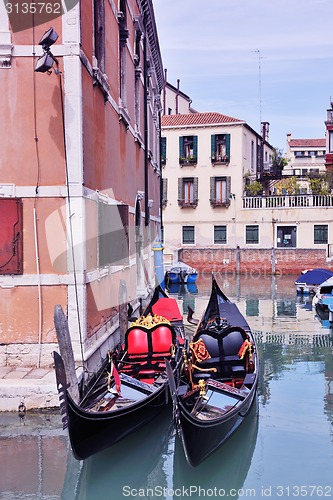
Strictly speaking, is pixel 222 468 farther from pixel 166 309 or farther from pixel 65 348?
pixel 166 309

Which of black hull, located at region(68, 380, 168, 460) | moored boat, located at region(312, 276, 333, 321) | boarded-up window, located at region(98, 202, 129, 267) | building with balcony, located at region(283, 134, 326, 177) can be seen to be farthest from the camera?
building with balcony, located at region(283, 134, 326, 177)

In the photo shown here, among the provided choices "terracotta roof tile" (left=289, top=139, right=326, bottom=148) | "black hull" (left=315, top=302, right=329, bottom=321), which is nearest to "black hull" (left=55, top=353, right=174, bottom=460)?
"black hull" (left=315, top=302, right=329, bottom=321)

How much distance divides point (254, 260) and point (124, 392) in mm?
16445

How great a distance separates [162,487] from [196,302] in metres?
10.5

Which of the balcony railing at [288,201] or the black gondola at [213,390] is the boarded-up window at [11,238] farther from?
the balcony railing at [288,201]

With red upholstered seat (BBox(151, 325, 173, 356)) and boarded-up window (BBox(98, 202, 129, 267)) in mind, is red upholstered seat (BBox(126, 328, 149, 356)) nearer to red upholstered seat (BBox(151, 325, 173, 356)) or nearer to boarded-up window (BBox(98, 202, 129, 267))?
red upholstered seat (BBox(151, 325, 173, 356))

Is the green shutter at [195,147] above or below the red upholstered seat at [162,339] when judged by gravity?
above

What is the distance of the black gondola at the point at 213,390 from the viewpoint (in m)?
4.22

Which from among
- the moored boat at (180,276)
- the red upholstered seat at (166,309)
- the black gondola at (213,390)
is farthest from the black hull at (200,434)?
the moored boat at (180,276)

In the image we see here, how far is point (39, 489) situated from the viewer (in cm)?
419

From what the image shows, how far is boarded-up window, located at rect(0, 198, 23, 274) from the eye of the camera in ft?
19.1

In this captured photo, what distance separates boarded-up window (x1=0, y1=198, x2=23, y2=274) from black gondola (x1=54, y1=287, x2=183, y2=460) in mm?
1281

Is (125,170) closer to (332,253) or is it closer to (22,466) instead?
Answer: (22,466)

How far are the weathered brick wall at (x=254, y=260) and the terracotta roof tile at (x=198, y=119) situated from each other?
4555mm
